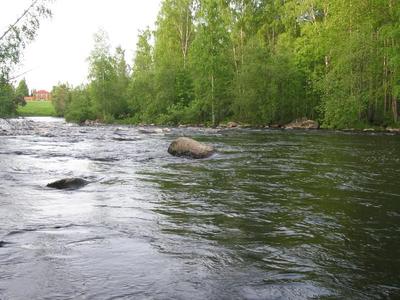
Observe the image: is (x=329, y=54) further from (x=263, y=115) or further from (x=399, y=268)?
(x=399, y=268)

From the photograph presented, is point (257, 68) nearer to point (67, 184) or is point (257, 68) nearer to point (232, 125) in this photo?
point (232, 125)

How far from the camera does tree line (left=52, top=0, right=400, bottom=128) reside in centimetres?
3434

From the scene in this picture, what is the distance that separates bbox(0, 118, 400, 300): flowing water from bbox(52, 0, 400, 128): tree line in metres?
25.1

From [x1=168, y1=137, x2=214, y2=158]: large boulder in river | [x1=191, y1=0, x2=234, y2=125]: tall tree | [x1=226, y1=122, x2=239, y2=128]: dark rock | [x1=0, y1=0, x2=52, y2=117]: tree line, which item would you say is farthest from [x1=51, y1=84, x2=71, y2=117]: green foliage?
[x1=168, y1=137, x2=214, y2=158]: large boulder in river

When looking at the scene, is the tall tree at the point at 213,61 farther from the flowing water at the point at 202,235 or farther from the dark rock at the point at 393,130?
the flowing water at the point at 202,235

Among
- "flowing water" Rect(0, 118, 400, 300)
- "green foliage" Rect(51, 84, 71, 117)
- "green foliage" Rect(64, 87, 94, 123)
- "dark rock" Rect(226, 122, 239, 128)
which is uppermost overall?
"green foliage" Rect(51, 84, 71, 117)

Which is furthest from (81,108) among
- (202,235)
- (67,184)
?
(202,235)

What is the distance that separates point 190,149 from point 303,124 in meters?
25.2

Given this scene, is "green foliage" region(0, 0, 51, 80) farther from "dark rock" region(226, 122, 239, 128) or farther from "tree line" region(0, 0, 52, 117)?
"dark rock" region(226, 122, 239, 128)

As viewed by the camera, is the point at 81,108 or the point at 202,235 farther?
the point at 81,108

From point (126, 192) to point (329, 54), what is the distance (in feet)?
112

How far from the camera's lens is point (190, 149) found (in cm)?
1602

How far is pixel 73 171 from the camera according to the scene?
484 inches

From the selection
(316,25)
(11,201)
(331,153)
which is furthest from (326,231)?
(316,25)
